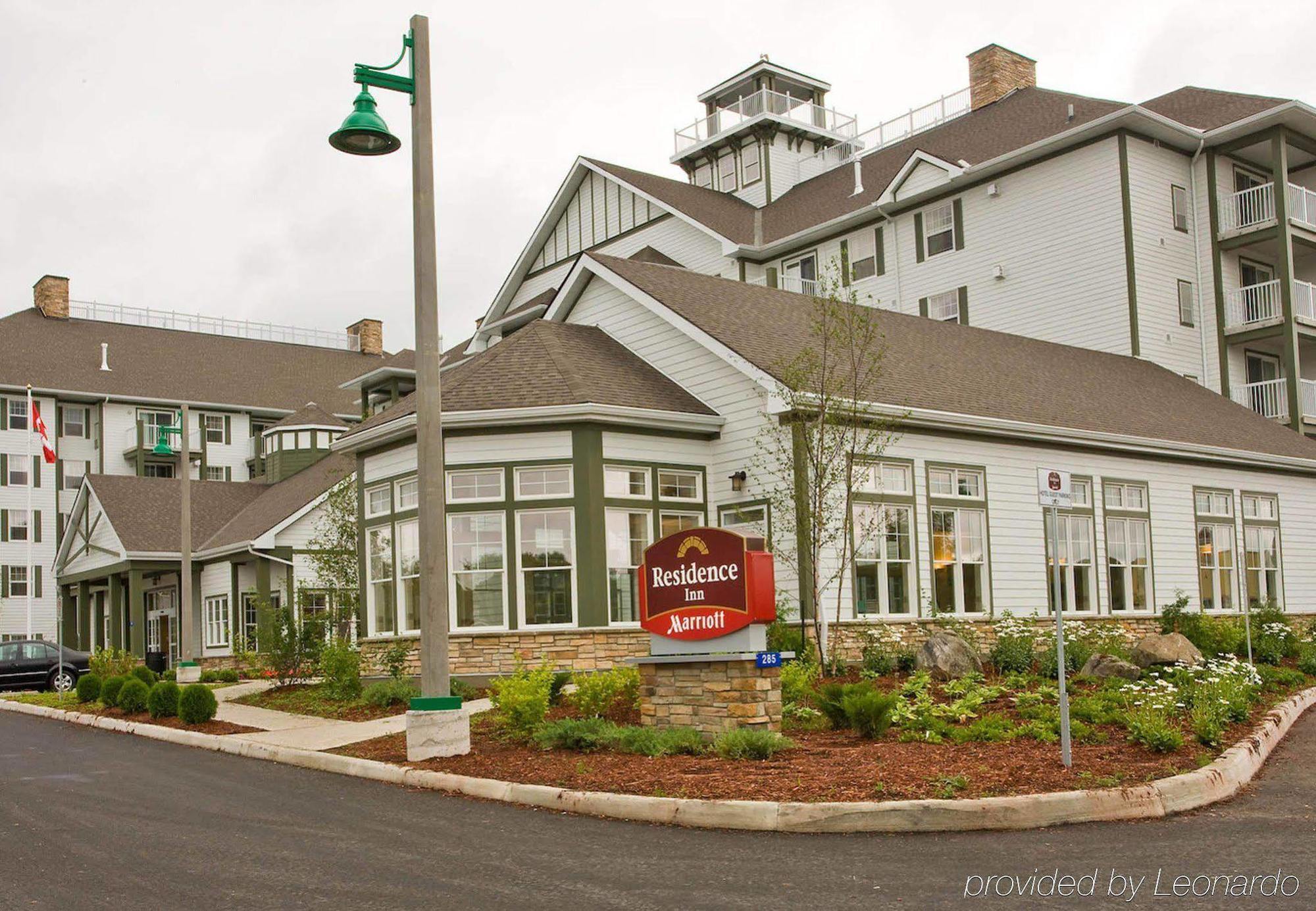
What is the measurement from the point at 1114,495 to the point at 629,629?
10.8 m

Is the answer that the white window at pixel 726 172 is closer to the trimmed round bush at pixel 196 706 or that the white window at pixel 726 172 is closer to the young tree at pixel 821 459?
the young tree at pixel 821 459

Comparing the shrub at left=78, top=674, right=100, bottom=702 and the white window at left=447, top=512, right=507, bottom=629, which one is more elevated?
the white window at left=447, top=512, right=507, bottom=629

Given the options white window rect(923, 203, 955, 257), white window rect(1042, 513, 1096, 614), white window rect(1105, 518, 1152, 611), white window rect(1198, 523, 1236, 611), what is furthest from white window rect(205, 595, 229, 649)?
white window rect(1198, 523, 1236, 611)

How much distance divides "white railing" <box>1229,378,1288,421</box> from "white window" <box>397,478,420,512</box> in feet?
72.8

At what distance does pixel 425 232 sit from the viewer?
13820 mm

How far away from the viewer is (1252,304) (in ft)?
110

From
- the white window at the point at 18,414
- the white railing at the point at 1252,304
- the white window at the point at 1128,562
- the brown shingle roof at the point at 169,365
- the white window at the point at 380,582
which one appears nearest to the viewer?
the white window at the point at 380,582

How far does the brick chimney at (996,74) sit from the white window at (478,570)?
26.3 m

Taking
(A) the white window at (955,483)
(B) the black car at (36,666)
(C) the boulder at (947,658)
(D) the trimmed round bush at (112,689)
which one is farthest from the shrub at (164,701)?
(A) the white window at (955,483)

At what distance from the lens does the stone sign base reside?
12.7 meters

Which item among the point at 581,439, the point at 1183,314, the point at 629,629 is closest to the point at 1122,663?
the point at 629,629

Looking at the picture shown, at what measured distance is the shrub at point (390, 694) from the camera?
1852 cm

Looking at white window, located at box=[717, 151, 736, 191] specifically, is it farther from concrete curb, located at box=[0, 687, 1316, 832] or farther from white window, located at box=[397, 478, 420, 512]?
concrete curb, located at box=[0, 687, 1316, 832]

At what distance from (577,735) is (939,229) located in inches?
1033
